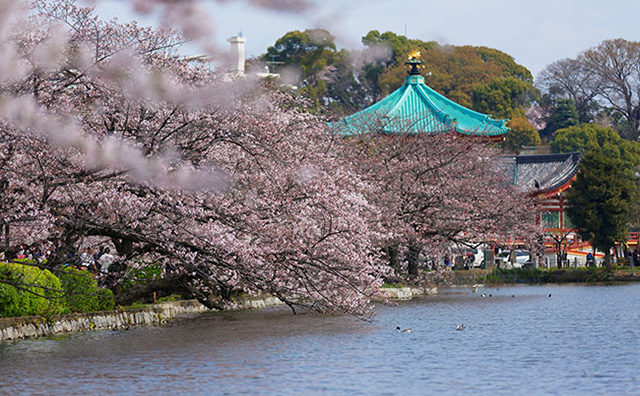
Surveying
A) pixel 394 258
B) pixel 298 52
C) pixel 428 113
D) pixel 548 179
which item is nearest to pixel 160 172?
pixel 394 258

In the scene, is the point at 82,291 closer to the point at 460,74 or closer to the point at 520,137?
the point at 520,137

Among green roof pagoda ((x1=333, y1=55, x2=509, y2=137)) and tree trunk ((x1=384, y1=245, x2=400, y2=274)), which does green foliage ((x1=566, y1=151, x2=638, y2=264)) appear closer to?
green roof pagoda ((x1=333, y1=55, x2=509, y2=137))

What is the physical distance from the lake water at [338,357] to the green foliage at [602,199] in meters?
22.5

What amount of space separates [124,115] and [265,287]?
452cm

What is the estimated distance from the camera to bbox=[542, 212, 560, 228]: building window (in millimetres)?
59966

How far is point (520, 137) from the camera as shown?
253 ft

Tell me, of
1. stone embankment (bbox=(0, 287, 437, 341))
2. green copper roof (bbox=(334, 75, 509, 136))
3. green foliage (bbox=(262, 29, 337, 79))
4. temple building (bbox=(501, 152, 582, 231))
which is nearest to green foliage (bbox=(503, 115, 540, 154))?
temple building (bbox=(501, 152, 582, 231))

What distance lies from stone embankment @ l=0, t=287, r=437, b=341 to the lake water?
39 centimetres

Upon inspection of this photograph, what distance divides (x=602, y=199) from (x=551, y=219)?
39.2ft

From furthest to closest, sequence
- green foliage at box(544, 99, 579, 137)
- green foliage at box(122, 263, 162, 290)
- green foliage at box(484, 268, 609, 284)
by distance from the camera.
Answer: green foliage at box(544, 99, 579, 137)
green foliage at box(484, 268, 609, 284)
green foliage at box(122, 263, 162, 290)

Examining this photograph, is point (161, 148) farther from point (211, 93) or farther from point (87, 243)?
point (87, 243)

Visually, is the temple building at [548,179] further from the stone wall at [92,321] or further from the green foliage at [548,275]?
the stone wall at [92,321]

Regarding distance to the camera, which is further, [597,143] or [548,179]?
[597,143]

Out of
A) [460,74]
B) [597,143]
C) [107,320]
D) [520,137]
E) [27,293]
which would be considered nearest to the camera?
[27,293]
